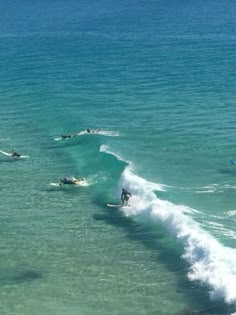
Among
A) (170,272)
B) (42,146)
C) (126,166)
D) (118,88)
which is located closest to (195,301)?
(170,272)

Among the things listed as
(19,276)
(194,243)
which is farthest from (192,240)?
(19,276)

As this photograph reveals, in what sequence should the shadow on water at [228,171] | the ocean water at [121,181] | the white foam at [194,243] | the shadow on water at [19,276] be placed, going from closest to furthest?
the white foam at [194,243] < the ocean water at [121,181] < the shadow on water at [19,276] < the shadow on water at [228,171]

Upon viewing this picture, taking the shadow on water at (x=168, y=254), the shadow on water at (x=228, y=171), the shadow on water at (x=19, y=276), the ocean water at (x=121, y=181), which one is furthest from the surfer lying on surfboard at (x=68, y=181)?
the shadow on water at (x=19, y=276)

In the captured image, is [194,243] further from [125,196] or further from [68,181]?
[68,181]

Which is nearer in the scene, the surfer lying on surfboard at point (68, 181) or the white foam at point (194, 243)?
the white foam at point (194, 243)

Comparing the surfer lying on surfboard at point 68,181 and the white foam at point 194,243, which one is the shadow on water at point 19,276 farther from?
the surfer lying on surfboard at point 68,181

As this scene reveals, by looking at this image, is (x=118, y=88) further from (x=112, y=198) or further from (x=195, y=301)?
(x=195, y=301)
